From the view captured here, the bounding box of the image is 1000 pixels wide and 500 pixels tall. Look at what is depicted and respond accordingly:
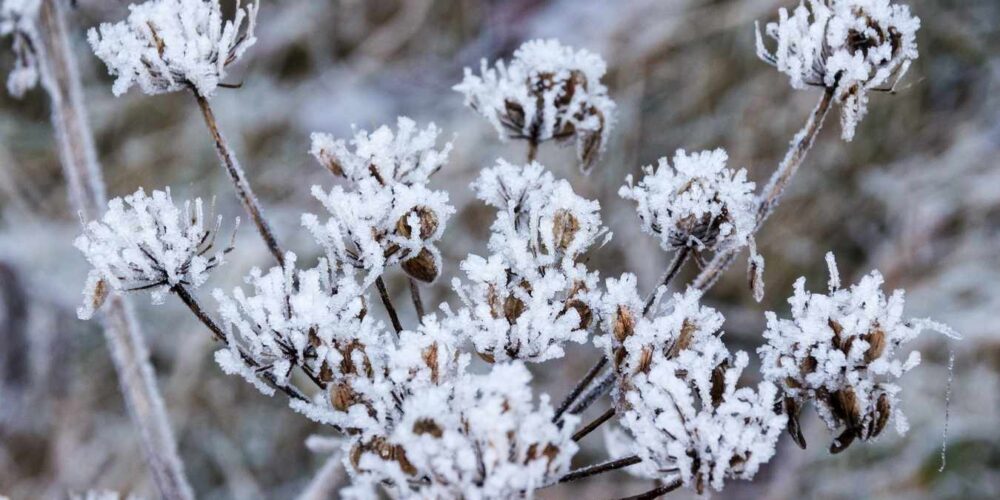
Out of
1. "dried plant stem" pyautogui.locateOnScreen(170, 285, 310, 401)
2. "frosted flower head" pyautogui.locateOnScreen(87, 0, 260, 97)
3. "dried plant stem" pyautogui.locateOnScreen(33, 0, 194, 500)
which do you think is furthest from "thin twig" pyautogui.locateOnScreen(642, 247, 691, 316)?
"dried plant stem" pyautogui.locateOnScreen(33, 0, 194, 500)

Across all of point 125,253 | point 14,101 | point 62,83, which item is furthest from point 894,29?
point 14,101

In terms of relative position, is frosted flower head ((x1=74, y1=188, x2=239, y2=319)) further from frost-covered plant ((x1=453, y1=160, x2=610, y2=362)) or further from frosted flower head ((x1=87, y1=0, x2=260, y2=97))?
frost-covered plant ((x1=453, y1=160, x2=610, y2=362))

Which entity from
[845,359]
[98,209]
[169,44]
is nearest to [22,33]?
[98,209]

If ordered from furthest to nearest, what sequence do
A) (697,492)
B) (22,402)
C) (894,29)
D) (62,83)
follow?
(22,402) < (62,83) < (894,29) < (697,492)

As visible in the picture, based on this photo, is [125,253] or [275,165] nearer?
[125,253]

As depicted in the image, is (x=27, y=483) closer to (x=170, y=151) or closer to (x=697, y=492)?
(x=170, y=151)

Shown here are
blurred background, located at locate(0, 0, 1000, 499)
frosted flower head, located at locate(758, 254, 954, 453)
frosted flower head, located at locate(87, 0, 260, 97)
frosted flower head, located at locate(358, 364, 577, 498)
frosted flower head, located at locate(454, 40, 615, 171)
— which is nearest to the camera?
Result: frosted flower head, located at locate(358, 364, 577, 498)

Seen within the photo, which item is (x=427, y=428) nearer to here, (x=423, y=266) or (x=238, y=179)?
(x=423, y=266)
